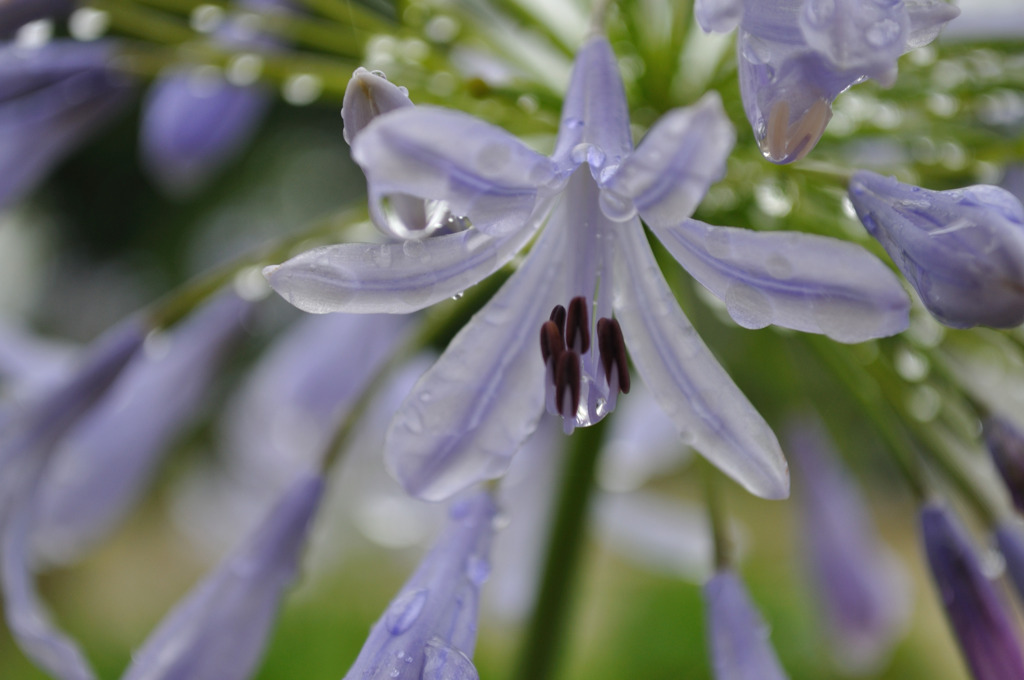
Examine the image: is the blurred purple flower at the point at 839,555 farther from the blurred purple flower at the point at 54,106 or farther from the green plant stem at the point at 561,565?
the blurred purple flower at the point at 54,106

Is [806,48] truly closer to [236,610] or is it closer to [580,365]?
[580,365]

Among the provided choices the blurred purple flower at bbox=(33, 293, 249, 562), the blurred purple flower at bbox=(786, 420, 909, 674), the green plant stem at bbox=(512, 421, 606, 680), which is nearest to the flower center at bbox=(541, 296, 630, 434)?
the green plant stem at bbox=(512, 421, 606, 680)

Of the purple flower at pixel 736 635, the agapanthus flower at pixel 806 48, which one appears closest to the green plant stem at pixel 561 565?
the purple flower at pixel 736 635

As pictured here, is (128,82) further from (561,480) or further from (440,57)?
(561,480)

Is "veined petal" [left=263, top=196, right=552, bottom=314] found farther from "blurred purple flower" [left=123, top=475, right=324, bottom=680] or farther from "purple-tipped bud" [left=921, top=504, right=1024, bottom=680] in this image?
"purple-tipped bud" [left=921, top=504, right=1024, bottom=680]

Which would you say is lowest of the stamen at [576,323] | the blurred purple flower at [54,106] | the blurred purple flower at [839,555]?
the blurred purple flower at [839,555]

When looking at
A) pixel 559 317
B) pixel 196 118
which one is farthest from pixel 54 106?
pixel 559 317
